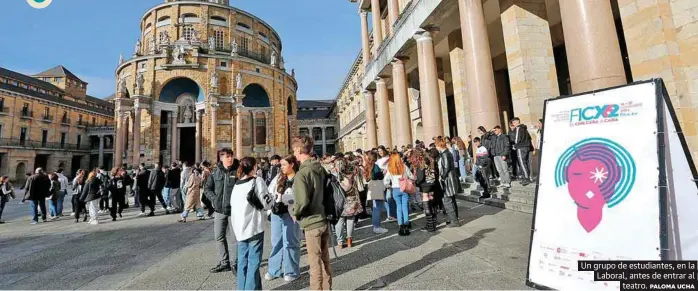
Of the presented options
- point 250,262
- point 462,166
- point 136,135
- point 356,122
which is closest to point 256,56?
point 136,135

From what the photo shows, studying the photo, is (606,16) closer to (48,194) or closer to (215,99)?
(48,194)

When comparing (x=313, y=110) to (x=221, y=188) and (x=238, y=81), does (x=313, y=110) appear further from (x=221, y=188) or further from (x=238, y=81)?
(x=221, y=188)

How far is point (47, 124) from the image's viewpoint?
4253 cm

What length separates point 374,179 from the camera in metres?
6.21

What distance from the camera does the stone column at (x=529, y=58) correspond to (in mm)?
8953

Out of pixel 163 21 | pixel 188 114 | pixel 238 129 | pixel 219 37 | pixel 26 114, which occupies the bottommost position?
pixel 238 129

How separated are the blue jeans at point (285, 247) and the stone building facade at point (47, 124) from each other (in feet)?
173

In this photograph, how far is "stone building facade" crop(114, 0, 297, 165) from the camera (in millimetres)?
35938

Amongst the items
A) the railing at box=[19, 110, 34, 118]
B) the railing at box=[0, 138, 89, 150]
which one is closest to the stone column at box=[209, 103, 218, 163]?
the railing at box=[0, 138, 89, 150]

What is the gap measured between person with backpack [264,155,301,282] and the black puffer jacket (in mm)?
724

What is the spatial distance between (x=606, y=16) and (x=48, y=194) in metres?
16.9

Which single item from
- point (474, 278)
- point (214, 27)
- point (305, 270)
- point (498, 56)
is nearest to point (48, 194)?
point (305, 270)

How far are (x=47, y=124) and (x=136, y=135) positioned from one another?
67.0 feet

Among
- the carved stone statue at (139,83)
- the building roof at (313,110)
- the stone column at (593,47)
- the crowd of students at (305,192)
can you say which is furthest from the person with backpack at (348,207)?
the building roof at (313,110)
